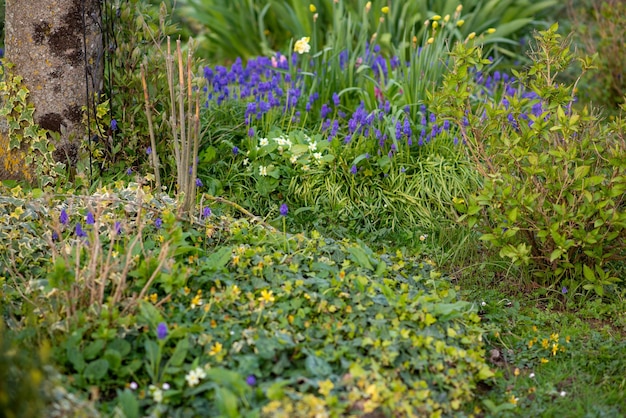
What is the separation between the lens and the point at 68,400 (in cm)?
237

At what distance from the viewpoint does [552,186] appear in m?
3.58

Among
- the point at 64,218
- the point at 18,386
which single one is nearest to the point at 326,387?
the point at 18,386

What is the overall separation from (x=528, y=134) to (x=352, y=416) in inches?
69.9

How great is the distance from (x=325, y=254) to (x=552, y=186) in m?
1.14

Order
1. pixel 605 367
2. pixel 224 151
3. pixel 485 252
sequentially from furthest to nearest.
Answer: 1. pixel 224 151
2. pixel 485 252
3. pixel 605 367

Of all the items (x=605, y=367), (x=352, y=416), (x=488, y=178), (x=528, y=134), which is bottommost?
(x=605, y=367)

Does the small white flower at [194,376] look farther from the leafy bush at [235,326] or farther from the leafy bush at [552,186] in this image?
the leafy bush at [552,186]

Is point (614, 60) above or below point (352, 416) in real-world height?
above

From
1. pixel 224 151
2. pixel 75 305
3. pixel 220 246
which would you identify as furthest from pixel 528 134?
pixel 75 305

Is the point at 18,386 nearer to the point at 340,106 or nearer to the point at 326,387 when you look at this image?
the point at 326,387

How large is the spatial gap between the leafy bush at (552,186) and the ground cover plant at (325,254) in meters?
0.01

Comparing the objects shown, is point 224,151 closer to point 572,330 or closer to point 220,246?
point 220,246

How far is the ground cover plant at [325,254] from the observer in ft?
8.87

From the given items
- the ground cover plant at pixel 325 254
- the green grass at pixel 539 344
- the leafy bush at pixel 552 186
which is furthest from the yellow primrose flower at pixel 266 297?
the leafy bush at pixel 552 186
